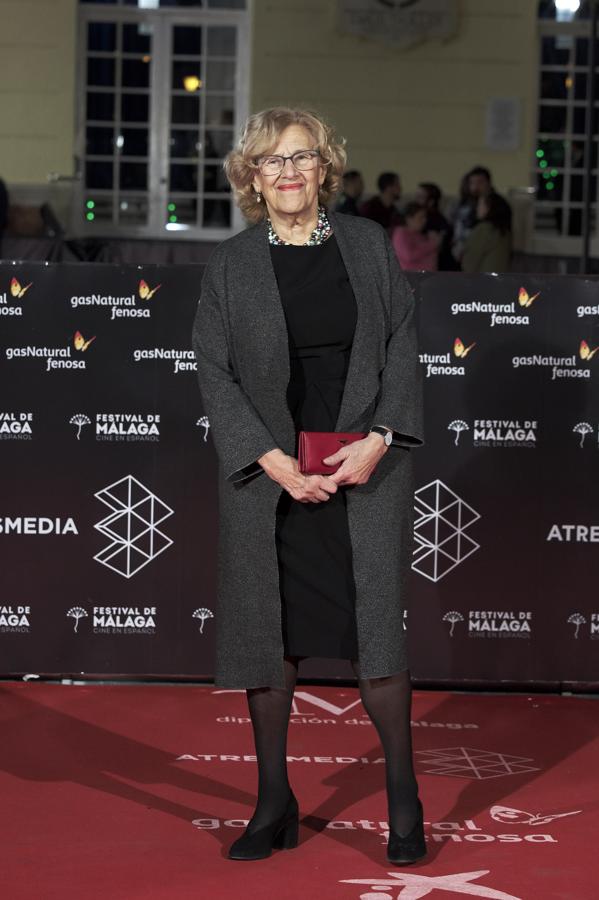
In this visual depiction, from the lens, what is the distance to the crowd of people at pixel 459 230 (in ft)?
33.2

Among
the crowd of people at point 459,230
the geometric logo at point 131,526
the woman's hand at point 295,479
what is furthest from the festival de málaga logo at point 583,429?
the crowd of people at point 459,230

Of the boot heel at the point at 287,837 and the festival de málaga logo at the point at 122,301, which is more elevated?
the festival de málaga logo at the point at 122,301

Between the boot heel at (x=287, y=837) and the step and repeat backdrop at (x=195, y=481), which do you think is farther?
the step and repeat backdrop at (x=195, y=481)

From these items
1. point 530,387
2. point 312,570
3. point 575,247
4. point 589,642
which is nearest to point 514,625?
point 589,642

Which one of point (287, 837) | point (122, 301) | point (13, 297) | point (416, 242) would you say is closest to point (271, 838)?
point (287, 837)

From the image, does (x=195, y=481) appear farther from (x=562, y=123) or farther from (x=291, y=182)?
(x=562, y=123)

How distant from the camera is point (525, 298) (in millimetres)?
4676

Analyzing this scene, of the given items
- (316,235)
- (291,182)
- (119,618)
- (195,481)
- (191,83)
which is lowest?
(119,618)

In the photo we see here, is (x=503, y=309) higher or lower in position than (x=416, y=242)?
lower

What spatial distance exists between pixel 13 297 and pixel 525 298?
1.69m

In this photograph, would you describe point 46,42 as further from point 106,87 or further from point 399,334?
point 399,334

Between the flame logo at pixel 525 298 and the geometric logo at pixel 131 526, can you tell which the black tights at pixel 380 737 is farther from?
the flame logo at pixel 525 298

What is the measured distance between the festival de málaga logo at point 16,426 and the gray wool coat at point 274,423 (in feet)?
5.20

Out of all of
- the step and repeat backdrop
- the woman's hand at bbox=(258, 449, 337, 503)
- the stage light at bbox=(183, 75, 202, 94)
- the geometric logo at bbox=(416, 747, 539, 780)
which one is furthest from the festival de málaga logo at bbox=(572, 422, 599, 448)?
the stage light at bbox=(183, 75, 202, 94)
